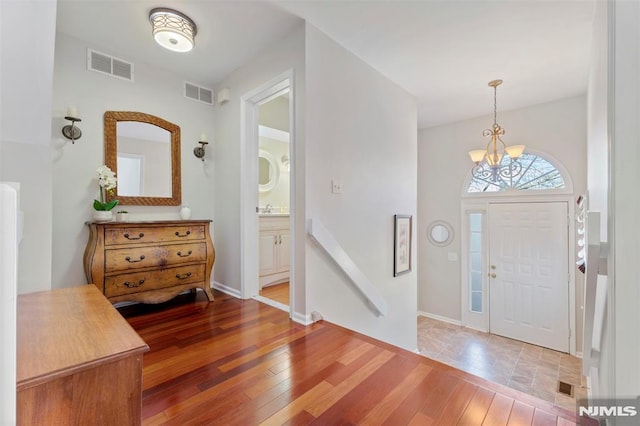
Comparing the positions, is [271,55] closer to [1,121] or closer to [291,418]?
[1,121]

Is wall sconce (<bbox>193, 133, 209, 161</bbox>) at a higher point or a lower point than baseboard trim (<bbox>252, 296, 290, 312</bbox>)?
higher

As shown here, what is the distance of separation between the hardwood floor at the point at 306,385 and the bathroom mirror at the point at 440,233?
3464 millimetres

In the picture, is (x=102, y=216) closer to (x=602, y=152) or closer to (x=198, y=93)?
(x=198, y=93)

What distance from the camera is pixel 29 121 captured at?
64.4 inches

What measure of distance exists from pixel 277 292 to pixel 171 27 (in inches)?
119

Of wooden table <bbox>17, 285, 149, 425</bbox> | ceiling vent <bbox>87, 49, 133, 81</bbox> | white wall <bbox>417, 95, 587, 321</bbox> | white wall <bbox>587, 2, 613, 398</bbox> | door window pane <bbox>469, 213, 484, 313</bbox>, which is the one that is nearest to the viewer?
wooden table <bbox>17, 285, 149, 425</bbox>

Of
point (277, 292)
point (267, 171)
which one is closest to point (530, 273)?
point (277, 292)

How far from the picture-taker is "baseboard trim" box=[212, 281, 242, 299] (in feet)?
9.97

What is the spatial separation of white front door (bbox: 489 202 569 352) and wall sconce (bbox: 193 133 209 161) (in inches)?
171

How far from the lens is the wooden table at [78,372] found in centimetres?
73

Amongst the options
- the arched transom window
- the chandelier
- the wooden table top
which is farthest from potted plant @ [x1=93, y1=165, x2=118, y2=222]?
the arched transom window

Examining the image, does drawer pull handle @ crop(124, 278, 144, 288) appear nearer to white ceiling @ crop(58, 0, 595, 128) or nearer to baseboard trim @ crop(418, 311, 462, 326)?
white ceiling @ crop(58, 0, 595, 128)

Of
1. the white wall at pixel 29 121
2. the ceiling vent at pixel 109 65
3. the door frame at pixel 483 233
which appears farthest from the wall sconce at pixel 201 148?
the door frame at pixel 483 233

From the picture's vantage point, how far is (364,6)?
217cm
